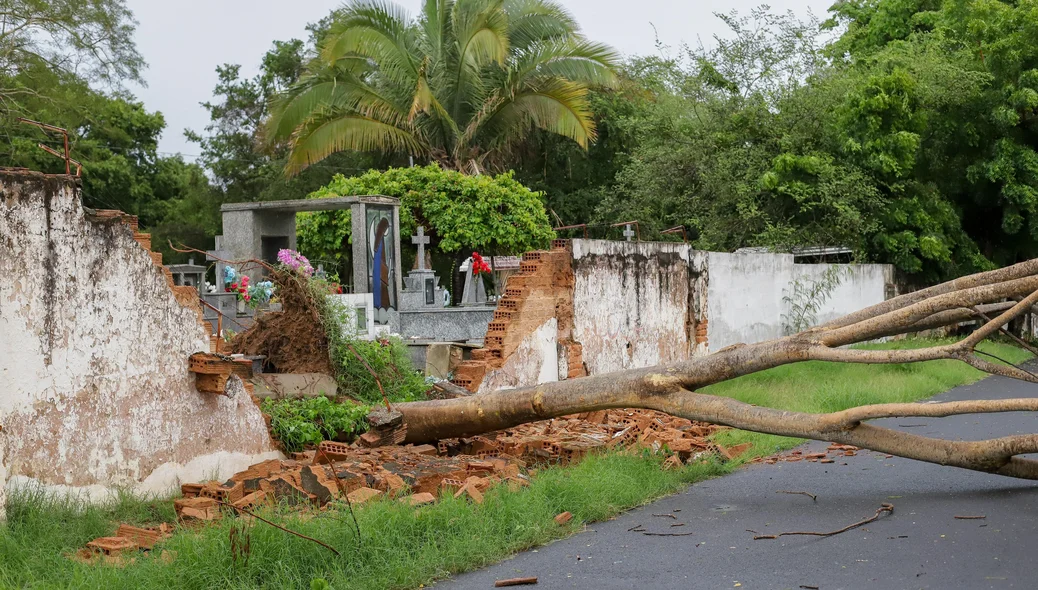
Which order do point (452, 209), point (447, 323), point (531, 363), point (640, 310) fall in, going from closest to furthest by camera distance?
point (531, 363), point (640, 310), point (447, 323), point (452, 209)

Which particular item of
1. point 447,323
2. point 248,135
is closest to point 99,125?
point 248,135

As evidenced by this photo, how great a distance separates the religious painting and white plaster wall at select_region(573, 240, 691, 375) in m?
5.86

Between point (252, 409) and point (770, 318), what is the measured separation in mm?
11470

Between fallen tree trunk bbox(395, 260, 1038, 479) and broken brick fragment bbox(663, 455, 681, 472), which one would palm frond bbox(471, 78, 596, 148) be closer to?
fallen tree trunk bbox(395, 260, 1038, 479)

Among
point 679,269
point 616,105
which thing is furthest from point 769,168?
point 616,105

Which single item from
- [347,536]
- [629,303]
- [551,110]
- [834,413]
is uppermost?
[551,110]

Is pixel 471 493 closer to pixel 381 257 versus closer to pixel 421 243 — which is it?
pixel 381 257

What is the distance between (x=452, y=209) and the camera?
22188 millimetres

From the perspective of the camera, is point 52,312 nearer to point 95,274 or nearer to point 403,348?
point 95,274

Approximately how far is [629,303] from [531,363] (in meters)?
2.39

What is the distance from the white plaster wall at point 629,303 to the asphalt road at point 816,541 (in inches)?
177

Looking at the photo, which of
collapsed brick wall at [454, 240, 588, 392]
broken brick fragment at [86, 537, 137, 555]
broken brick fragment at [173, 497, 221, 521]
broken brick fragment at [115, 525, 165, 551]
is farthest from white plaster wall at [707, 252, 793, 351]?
broken brick fragment at [86, 537, 137, 555]

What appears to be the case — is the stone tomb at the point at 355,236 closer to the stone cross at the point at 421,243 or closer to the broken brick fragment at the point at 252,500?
the stone cross at the point at 421,243

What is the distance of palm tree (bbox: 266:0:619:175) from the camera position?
23047 mm
